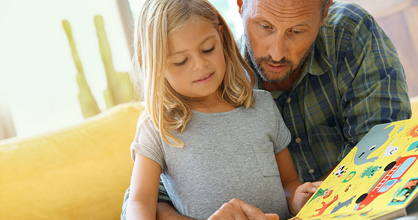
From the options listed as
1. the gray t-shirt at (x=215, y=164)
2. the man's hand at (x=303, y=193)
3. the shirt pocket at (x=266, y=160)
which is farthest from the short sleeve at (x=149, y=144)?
the man's hand at (x=303, y=193)

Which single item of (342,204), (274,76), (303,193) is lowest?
(303,193)

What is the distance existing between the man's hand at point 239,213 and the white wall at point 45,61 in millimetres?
2261

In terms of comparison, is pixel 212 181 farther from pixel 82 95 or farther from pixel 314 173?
pixel 82 95

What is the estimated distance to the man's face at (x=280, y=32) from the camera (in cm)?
146

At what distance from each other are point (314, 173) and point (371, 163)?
703mm

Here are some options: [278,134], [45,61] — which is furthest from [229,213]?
[45,61]

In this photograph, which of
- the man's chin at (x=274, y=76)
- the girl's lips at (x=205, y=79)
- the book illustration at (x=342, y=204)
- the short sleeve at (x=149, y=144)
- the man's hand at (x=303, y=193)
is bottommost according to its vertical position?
the man's hand at (x=303, y=193)

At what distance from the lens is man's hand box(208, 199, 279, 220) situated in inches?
38.0

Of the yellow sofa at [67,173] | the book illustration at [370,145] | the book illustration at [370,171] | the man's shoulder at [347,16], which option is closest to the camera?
the book illustration at [370,171]

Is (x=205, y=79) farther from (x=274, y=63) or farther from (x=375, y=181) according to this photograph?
(x=375, y=181)

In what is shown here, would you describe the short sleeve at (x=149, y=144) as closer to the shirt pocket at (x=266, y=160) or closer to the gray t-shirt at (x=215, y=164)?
the gray t-shirt at (x=215, y=164)

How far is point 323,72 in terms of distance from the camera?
5.36ft

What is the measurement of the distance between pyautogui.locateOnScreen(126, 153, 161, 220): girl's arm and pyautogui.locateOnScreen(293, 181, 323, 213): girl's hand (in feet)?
1.16

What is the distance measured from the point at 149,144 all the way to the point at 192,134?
12 cm
